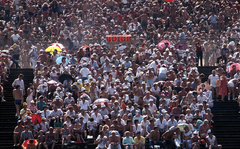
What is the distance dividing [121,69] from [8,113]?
5315 millimetres

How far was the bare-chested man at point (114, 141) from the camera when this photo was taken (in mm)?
18797

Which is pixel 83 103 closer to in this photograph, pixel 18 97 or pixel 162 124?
pixel 18 97

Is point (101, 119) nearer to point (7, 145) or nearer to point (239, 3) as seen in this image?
point (7, 145)

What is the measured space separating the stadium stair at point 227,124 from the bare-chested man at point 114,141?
4193 mm

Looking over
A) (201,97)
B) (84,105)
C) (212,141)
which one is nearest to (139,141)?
(212,141)

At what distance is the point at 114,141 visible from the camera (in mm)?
18891

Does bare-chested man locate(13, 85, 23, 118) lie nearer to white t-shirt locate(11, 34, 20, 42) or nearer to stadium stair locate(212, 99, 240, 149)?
stadium stair locate(212, 99, 240, 149)

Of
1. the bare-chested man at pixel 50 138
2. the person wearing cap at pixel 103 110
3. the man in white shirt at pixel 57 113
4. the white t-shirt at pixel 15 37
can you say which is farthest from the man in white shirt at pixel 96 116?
the white t-shirt at pixel 15 37

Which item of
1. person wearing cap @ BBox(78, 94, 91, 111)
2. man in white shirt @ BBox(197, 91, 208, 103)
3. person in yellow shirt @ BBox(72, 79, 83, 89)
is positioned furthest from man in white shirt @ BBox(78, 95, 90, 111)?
man in white shirt @ BBox(197, 91, 208, 103)

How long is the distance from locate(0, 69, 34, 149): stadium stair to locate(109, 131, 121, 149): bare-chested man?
3.87m

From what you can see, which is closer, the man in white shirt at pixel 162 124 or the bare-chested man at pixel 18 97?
the man in white shirt at pixel 162 124

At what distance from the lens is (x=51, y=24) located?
108ft

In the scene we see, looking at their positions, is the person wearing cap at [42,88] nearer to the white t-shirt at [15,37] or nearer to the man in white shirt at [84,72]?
the man in white shirt at [84,72]

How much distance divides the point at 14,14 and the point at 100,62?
10.8 metres
